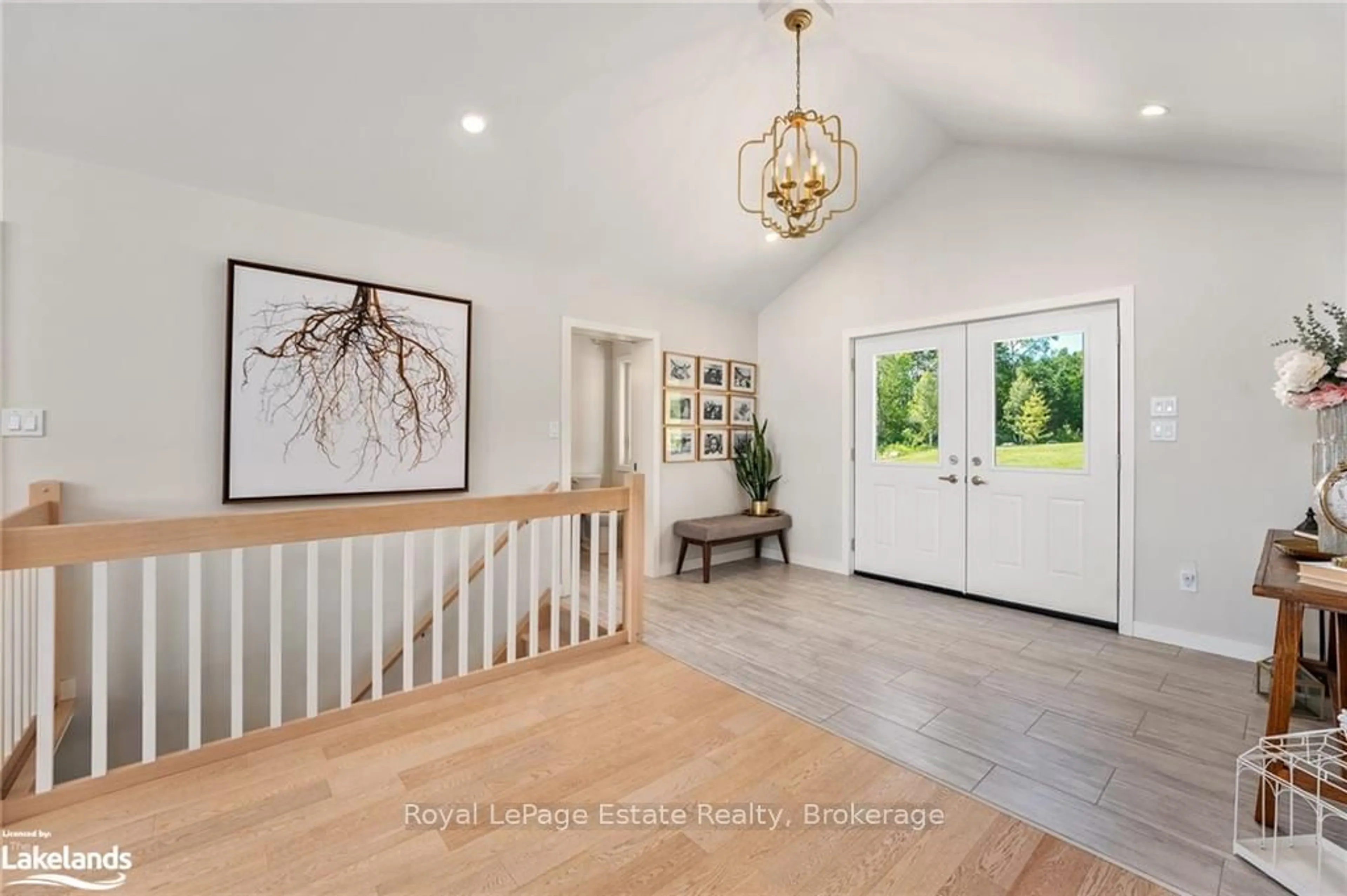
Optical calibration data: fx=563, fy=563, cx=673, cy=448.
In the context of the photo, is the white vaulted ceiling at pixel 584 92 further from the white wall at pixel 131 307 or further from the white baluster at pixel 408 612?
the white baluster at pixel 408 612

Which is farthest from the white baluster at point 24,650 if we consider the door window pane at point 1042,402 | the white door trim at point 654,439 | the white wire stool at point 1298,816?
the door window pane at point 1042,402

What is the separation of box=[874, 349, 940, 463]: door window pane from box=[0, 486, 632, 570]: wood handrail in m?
2.80

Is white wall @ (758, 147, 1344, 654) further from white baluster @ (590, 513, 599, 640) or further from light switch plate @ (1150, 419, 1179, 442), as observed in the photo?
white baluster @ (590, 513, 599, 640)

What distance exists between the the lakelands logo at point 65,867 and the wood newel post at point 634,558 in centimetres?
199

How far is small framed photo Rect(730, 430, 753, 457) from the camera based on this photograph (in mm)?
5230

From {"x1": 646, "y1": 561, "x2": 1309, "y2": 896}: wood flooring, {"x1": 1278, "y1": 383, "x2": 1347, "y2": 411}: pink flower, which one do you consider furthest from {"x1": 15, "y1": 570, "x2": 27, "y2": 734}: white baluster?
{"x1": 1278, "y1": 383, "x2": 1347, "y2": 411}: pink flower

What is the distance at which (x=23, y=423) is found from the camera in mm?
2352

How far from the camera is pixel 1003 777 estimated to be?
1909 millimetres

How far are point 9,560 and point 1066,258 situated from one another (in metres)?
5.02

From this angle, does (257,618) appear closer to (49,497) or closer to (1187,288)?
(49,497)

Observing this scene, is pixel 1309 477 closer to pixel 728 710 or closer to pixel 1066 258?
Result: pixel 1066 258

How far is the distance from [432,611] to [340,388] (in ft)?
4.77

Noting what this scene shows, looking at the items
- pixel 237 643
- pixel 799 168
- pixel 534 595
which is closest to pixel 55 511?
pixel 237 643

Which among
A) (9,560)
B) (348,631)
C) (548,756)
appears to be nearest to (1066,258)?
(548,756)
